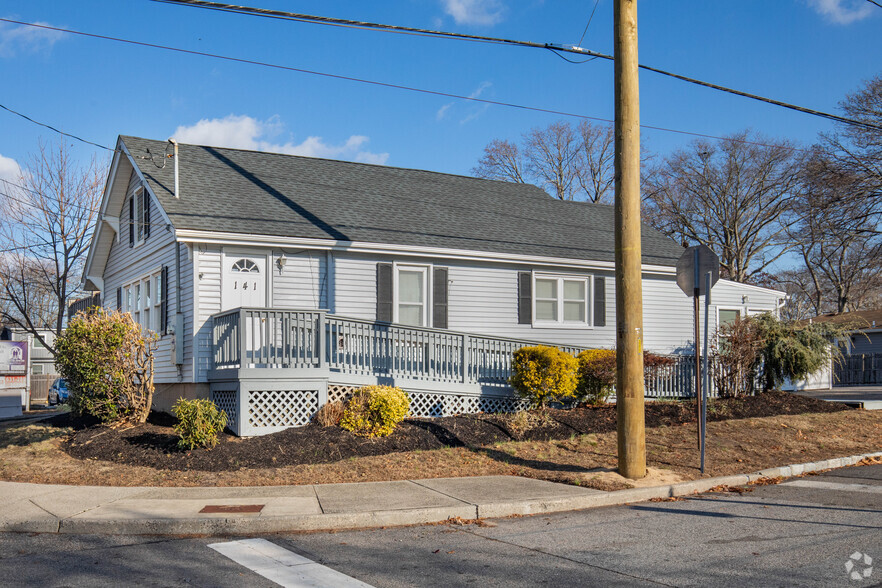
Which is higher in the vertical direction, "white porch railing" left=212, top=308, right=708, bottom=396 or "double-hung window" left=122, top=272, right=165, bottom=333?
"double-hung window" left=122, top=272, right=165, bottom=333

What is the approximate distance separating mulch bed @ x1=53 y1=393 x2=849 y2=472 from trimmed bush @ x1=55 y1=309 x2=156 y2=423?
0.48 metres

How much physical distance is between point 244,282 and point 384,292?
305 cm

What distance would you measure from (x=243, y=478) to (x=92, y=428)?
18.1 ft

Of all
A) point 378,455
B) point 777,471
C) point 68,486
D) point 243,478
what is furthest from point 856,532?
point 68,486

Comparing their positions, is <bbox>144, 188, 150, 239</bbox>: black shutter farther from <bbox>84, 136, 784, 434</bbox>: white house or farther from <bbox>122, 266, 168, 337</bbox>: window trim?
<bbox>122, 266, 168, 337</bbox>: window trim

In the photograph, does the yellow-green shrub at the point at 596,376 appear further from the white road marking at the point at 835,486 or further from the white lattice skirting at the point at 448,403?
the white road marking at the point at 835,486

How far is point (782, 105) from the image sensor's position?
1424 centimetres

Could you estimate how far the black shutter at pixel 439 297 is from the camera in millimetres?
17453

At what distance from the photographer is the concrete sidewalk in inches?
308

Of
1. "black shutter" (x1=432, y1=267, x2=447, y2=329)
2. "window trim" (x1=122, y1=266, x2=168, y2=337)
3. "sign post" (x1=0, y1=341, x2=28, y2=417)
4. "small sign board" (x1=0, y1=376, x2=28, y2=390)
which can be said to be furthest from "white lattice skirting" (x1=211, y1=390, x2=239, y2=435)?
"small sign board" (x1=0, y1=376, x2=28, y2=390)

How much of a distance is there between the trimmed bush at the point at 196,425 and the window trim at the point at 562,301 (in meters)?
9.19

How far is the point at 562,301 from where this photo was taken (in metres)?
19.2

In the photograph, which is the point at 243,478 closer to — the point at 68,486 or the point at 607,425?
the point at 68,486

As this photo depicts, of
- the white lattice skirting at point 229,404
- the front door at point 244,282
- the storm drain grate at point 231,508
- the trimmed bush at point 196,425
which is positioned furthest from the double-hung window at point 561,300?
the storm drain grate at point 231,508
